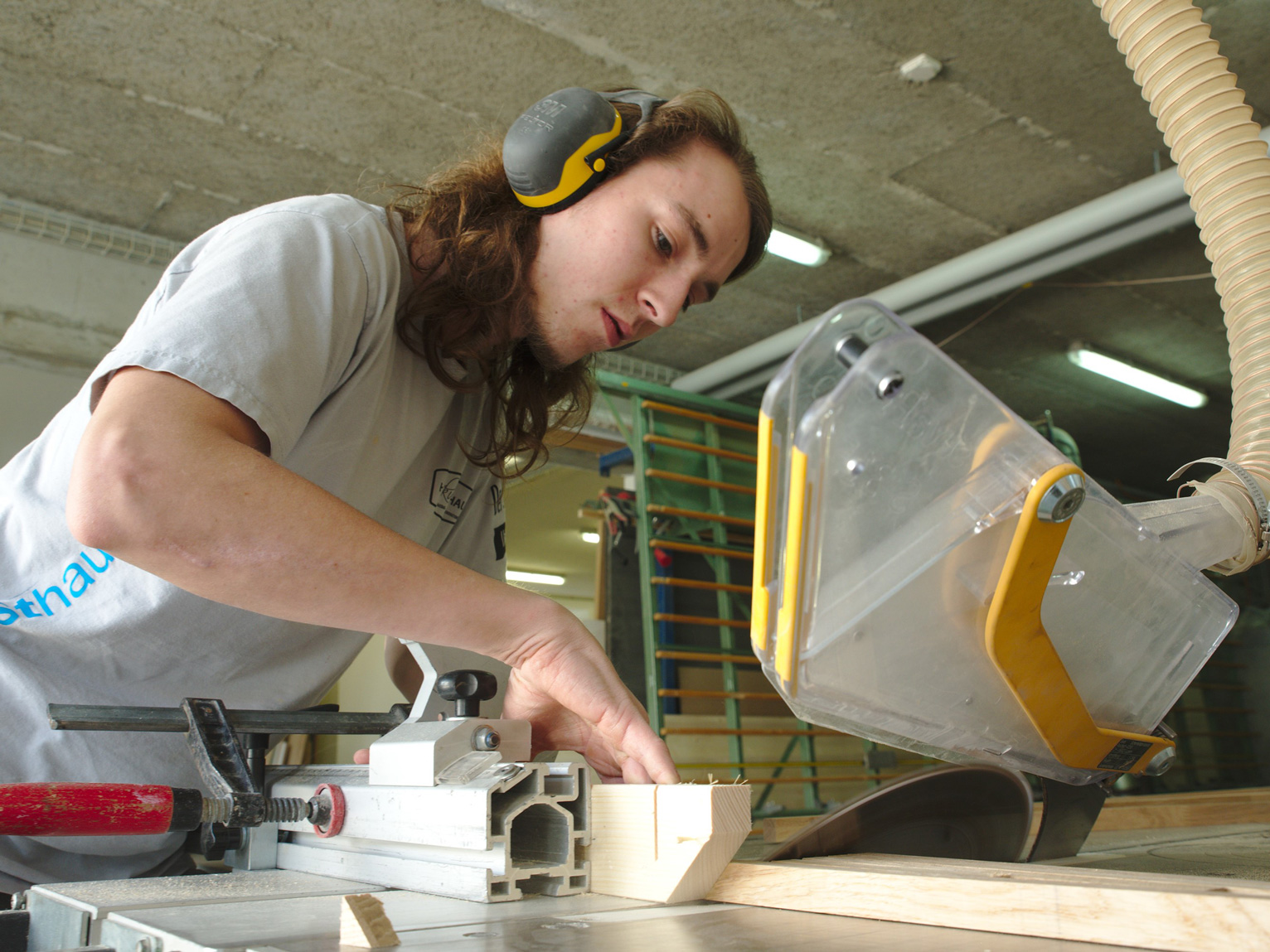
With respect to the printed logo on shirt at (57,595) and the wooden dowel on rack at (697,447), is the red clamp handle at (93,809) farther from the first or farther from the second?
the wooden dowel on rack at (697,447)

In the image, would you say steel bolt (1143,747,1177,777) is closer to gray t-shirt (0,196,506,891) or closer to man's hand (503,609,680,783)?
man's hand (503,609,680,783)

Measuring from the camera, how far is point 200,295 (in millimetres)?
812

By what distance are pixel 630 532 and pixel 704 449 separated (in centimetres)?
64

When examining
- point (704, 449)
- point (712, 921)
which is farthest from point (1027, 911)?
point (704, 449)

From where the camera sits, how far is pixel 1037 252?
410 cm

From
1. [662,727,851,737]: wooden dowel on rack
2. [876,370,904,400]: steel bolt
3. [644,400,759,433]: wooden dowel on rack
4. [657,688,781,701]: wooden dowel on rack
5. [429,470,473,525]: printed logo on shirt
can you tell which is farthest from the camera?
[644,400,759,433]: wooden dowel on rack

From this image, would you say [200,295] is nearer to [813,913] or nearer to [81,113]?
[813,913]

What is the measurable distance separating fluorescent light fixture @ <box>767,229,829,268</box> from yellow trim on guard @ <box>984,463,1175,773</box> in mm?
3753

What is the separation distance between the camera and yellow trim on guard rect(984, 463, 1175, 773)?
27.4 inches

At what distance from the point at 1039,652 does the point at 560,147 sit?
2.67 ft

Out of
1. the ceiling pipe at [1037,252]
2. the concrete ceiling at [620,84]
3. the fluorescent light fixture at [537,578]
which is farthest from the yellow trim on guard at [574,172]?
the fluorescent light fixture at [537,578]

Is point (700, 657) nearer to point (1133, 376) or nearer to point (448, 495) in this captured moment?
point (1133, 376)

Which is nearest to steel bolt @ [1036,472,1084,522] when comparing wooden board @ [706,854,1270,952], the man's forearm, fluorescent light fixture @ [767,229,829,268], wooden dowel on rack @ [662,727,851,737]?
wooden board @ [706,854,1270,952]

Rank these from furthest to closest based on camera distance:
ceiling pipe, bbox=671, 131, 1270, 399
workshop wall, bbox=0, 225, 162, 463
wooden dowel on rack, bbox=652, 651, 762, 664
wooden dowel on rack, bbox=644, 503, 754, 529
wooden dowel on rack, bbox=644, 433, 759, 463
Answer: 1. wooden dowel on rack, bbox=644, 433, 759, 463
2. wooden dowel on rack, bbox=644, 503, 754, 529
3. wooden dowel on rack, bbox=652, 651, 762, 664
4. workshop wall, bbox=0, 225, 162, 463
5. ceiling pipe, bbox=671, 131, 1270, 399
